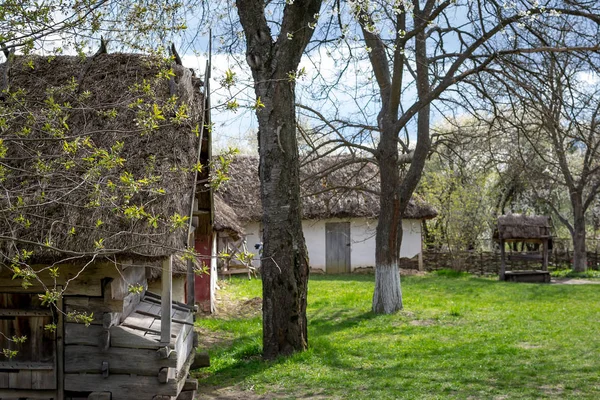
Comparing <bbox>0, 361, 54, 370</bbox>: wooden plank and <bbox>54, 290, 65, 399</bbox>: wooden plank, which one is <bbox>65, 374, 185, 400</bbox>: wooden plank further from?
<bbox>0, 361, 54, 370</bbox>: wooden plank

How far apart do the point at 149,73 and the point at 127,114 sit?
1.24 meters

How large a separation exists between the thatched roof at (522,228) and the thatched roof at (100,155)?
1514cm

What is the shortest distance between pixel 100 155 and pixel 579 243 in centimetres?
2191

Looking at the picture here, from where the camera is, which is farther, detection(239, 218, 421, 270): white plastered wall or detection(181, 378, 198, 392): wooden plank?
detection(239, 218, 421, 270): white plastered wall

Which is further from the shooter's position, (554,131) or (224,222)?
(224,222)

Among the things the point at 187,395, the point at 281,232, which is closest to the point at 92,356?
the point at 187,395

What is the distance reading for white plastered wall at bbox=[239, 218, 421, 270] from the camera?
24375mm

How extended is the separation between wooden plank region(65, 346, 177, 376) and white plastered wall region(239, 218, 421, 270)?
17.7 metres

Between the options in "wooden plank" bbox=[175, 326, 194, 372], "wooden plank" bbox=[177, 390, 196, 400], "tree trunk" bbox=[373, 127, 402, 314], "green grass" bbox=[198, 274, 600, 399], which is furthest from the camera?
"tree trunk" bbox=[373, 127, 402, 314]

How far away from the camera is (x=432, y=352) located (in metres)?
9.80

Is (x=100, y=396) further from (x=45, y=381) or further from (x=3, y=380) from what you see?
(x=3, y=380)

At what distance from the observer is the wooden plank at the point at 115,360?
6.31 metres

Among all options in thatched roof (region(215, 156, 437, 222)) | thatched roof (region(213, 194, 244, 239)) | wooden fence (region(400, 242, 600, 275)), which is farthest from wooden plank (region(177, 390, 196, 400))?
wooden fence (region(400, 242, 600, 275))

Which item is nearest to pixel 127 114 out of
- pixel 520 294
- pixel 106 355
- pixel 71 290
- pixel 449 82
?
pixel 71 290
